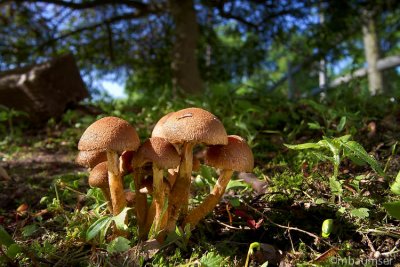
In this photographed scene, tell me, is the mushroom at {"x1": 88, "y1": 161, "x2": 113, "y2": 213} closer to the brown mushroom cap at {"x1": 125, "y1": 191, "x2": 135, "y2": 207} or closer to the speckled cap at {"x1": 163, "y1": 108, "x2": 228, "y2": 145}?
the brown mushroom cap at {"x1": 125, "y1": 191, "x2": 135, "y2": 207}

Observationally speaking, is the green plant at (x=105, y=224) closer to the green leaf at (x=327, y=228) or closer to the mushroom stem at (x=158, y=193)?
the mushroom stem at (x=158, y=193)

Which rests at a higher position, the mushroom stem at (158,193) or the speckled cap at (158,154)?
the speckled cap at (158,154)

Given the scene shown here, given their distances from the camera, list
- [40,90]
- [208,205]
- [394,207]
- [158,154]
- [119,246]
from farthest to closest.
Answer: [40,90]
[208,205]
[158,154]
[119,246]
[394,207]

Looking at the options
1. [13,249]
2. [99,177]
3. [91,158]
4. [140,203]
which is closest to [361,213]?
[140,203]

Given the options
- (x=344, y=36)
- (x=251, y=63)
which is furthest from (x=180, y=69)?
(x=344, y=36)

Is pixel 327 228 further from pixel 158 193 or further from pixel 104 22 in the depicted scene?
pixel 104 22

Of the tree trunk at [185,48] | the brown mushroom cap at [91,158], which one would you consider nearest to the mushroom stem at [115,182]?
the brown mushroom cap at [91,158]

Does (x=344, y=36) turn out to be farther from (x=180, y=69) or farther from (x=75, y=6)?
(x=75, y=6)
